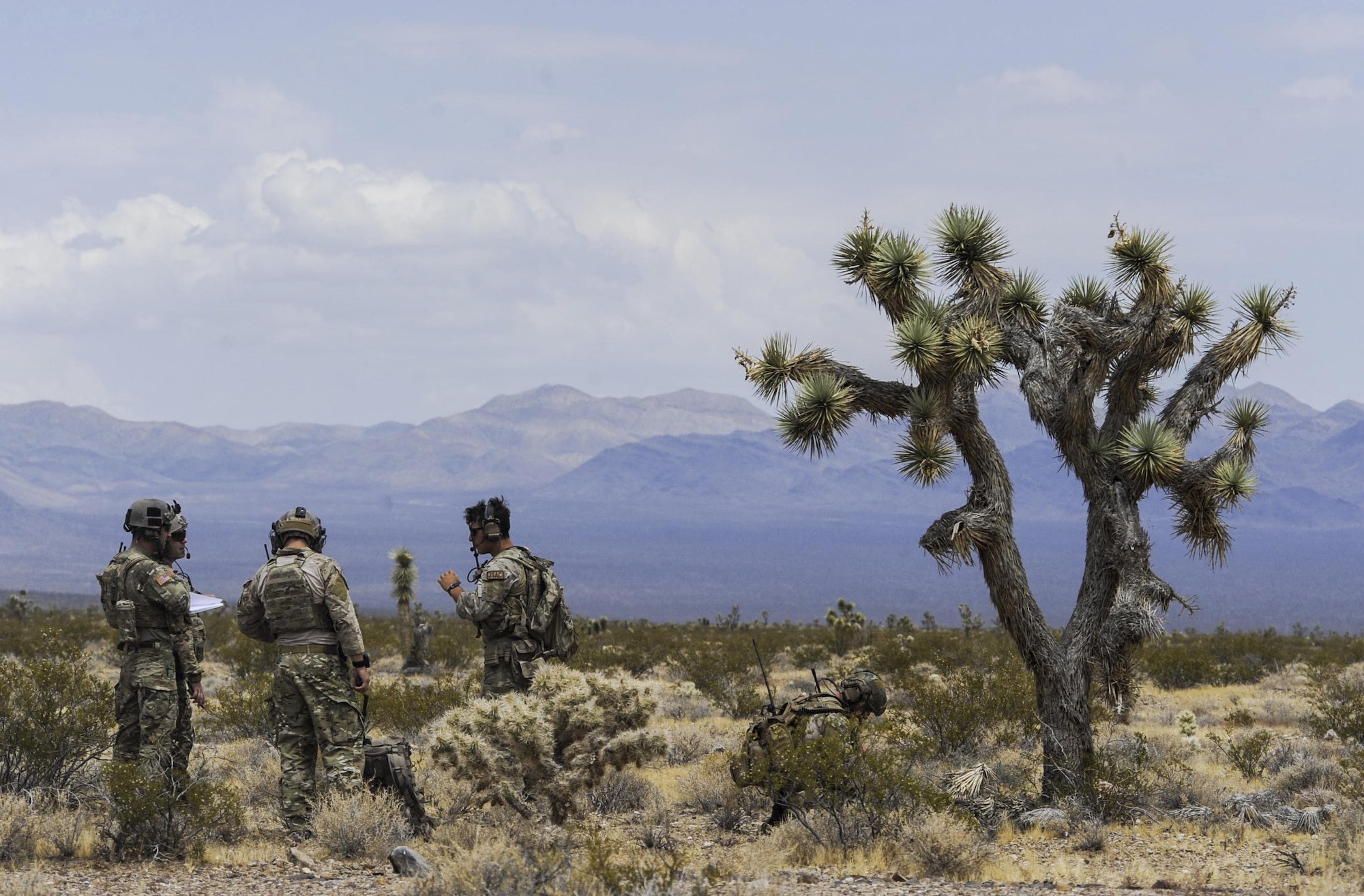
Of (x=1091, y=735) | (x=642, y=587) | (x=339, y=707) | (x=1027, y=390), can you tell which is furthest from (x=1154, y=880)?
(x=642, y=587)

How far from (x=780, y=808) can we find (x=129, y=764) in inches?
171

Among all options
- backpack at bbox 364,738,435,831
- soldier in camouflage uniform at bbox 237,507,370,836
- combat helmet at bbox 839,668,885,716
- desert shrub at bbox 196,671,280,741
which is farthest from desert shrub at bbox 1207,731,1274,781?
desert shrub at bbox 196,671,280,741

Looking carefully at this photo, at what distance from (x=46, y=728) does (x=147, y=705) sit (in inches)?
52.5

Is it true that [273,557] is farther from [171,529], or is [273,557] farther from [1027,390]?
[1027,390]

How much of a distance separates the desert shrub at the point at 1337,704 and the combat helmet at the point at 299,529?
1007 cm

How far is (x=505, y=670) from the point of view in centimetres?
955

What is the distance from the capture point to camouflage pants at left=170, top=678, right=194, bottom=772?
895cm

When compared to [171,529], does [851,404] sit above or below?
above

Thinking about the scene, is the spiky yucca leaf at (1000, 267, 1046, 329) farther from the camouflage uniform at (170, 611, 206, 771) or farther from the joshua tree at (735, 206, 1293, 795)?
the camouflage uniform at (170, 611, 206, 771)

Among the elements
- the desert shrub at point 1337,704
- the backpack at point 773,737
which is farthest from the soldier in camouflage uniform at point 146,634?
the desert shrub at point 1337,704

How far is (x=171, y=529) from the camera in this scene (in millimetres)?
9055

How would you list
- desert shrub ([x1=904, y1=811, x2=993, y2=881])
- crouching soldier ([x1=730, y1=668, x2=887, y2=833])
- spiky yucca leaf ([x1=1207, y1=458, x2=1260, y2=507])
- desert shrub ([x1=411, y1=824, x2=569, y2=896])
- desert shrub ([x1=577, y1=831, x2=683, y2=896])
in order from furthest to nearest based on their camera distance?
spiky yucca leaf ([x1=1207, y1=458, x2=1260, y2=507]) < crouching soldier ([x1=730, y1=668, x2=887, y2=833]) < desert shrub ([x1=904, y1=811, x2=993, y2=881]) < desert shrub ([x1=411, y1=824, x2=569, y2=896]) < desert shrub ([x1=577, y1=831, x2=683, y2=896])

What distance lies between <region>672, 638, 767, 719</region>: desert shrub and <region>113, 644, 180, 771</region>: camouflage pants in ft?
29.4

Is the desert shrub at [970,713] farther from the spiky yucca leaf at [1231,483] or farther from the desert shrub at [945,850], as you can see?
the desert shrub at [945,850]
